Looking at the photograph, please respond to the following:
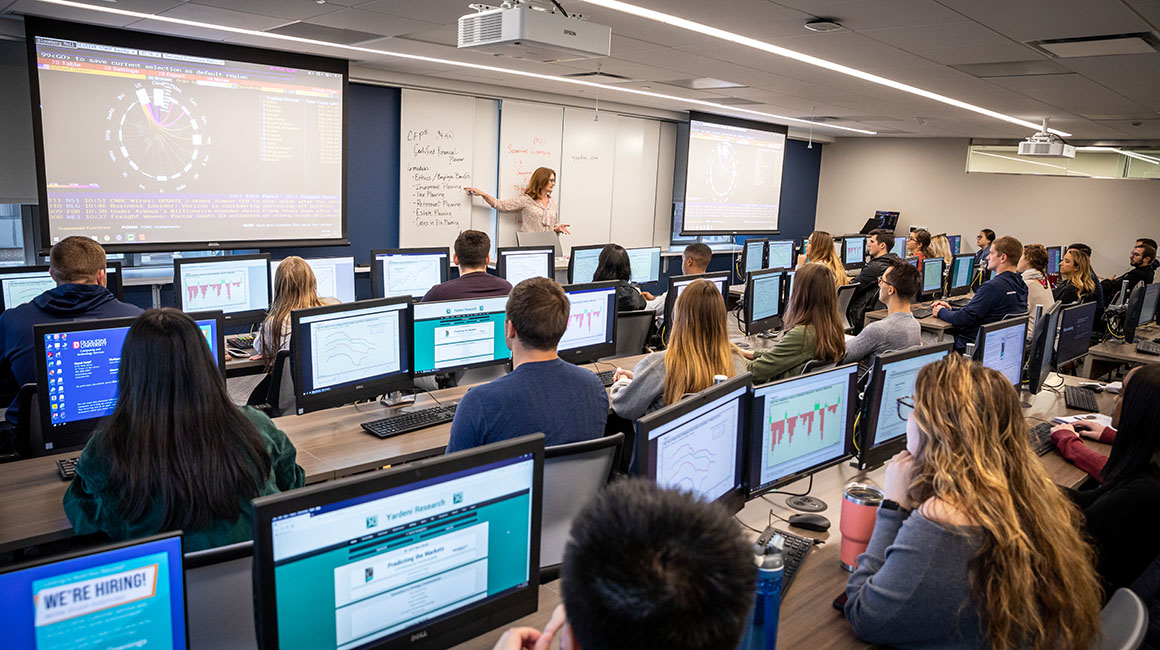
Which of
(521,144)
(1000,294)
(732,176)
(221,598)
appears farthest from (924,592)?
→ (732,176)

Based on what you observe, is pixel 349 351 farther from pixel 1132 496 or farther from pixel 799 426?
pixel 1132 496

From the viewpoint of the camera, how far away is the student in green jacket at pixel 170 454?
1.76 m

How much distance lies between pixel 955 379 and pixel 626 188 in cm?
868

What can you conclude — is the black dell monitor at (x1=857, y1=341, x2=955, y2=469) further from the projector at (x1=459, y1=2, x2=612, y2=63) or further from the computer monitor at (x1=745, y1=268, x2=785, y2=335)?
the computer monitor at (x1=745, y1=268, x2=785, y2=335)

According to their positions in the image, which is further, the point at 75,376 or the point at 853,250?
the point at 853,250

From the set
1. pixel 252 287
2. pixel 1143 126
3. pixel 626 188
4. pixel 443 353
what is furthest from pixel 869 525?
pixel 1143 126

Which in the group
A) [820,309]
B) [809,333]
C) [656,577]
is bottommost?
[809,333]

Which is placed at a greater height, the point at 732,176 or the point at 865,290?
the point at 732,176

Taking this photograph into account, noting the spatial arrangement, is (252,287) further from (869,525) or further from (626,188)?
(626,188)

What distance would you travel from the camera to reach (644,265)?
732 centimetres

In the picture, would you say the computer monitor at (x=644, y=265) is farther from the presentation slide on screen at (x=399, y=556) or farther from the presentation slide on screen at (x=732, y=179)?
the presentation slide on screen at (x=399, y=556)

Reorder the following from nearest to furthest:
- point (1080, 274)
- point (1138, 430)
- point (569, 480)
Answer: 1. point (569, 480)
2. point (1138, 430)
3. point (1080, 274)

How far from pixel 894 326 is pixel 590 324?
152 cm

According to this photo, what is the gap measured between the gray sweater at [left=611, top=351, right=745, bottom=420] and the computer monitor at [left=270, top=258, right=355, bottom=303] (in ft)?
9.51
